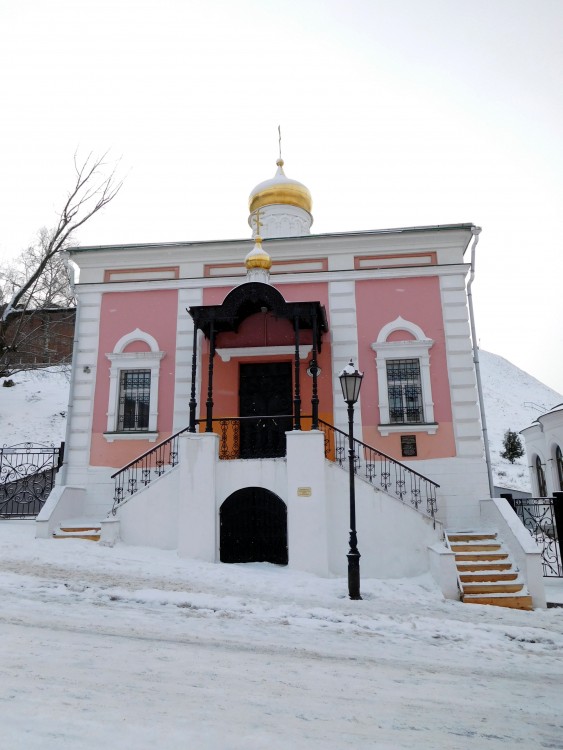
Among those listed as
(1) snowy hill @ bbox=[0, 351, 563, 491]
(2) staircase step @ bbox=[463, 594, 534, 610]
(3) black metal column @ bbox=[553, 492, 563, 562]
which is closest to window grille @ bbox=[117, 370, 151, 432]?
(2) staircase step @ bbox=[463, 594, 534, 610]

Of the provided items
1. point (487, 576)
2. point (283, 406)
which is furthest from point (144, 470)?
point (487, 576)

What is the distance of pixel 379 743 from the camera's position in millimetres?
3137

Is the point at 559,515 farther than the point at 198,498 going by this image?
Yes

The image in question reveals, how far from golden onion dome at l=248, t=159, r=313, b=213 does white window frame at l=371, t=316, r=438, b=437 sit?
490cm

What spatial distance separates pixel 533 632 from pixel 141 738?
4.73 meters

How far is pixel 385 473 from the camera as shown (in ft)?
34.1

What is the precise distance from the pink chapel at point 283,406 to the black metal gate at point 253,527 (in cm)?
2

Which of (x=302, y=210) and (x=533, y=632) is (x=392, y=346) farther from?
(x=533, y=632)

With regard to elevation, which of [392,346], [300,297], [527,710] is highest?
[300,297]

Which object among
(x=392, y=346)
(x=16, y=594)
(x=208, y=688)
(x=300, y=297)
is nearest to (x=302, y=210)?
(x=300, y=297)

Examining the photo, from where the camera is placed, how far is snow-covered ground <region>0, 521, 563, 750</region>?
3193 mm

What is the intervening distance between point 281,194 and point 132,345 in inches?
225

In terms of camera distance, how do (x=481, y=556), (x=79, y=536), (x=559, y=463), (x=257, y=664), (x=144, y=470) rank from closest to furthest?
1. (x=257, y=664)
2. (x=481, y=556)
3. (x=79, y=536)
4. (x=144, y=470)
5. (x=559, y=463)

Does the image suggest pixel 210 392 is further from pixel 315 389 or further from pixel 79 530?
pixel 79 530
